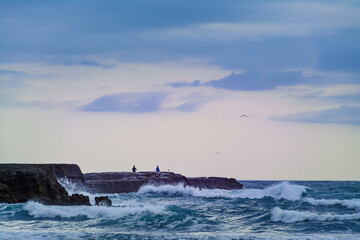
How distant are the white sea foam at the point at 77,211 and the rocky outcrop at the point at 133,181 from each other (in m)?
17.4

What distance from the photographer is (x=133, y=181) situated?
44938 mm

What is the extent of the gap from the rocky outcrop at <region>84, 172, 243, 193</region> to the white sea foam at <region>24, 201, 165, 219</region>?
1740 centimetres

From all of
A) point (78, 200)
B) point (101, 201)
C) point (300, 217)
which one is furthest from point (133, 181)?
point (300, 217)

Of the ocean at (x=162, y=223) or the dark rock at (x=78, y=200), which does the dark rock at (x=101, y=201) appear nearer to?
the dark rock at (x=78, y=200)

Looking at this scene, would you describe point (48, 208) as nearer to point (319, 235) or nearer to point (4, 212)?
point (4, 212)

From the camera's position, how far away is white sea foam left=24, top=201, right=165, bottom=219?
65.0ft

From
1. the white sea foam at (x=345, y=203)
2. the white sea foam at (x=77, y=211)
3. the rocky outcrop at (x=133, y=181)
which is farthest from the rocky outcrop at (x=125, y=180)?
the white sea foam at (x=77, y=211)

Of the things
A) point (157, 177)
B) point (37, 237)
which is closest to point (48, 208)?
point (37, 237)

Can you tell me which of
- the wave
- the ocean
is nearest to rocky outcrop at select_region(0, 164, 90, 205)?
the ocean

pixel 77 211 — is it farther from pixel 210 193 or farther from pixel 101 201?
pixel 210 193

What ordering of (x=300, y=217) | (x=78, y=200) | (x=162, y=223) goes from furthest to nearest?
(x=78, y=200), (x=300, y=217), (x=162, y=223)

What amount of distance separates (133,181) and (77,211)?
24740 mm

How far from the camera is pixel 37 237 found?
618 inches

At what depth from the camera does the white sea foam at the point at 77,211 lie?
19.8m
